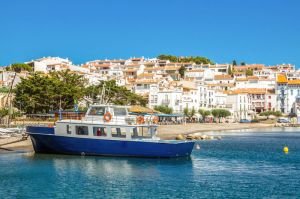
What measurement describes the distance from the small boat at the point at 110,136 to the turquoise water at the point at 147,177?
0.75 meters

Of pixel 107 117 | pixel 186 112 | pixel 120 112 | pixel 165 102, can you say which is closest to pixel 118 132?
pixel 107 117

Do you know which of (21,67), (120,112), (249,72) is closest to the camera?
→ (120,112)

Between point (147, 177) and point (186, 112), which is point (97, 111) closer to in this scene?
point (147, 177)

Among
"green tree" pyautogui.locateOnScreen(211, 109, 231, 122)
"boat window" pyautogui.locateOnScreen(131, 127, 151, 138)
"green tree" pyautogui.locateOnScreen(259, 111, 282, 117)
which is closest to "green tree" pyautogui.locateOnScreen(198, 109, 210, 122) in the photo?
"green tree" pyautogui.locateOnScreen(211, 109, 231, 122)

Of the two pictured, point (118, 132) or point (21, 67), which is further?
point (21, 67)

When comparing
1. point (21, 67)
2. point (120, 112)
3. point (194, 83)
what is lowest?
point (120, 112)

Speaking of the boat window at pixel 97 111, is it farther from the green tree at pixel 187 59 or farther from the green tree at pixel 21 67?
the green tree at pixel 187 59

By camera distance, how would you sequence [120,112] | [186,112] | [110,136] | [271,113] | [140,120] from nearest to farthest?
[110,136] → [140,120] → [120,112] → [186,112] → [271,113]

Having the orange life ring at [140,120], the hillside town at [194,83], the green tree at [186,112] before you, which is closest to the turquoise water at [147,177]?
the orange life ring at [140,120]

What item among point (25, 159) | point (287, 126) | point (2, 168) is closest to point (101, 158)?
point (25, 159)

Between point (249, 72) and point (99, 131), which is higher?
point (249, 72)

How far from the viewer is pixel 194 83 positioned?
127938mm

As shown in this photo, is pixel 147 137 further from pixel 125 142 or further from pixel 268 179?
pixel 268 179

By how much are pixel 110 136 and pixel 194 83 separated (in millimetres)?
90930
